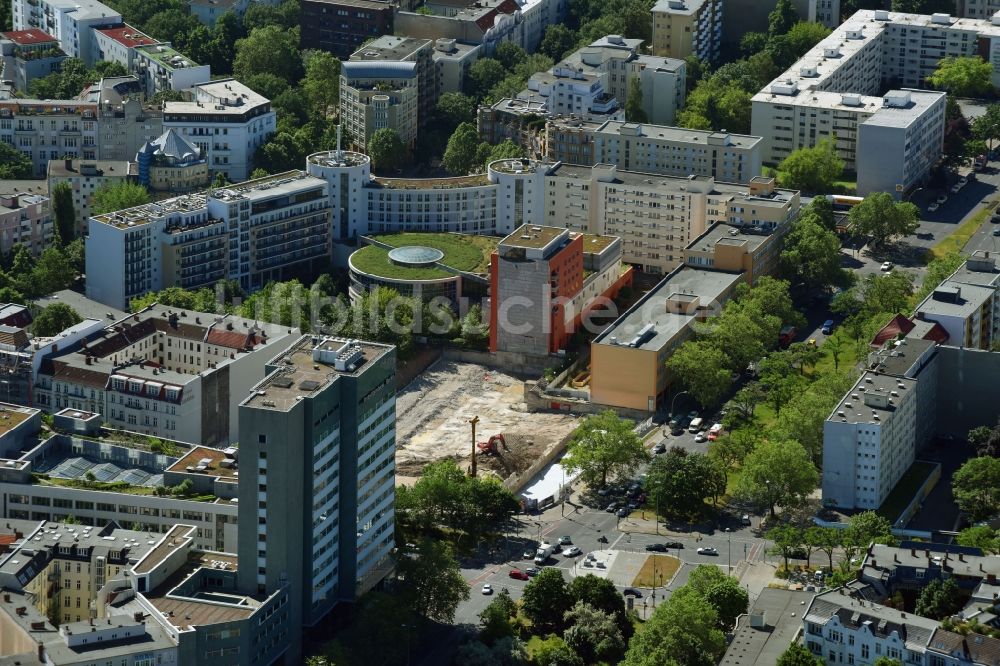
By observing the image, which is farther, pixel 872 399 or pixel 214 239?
pixel 214 239

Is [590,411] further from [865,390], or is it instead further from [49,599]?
[49,599]

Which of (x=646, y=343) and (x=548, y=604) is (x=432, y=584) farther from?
(x=646, y=343)

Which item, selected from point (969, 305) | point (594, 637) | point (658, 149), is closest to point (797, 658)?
point (594, 637)

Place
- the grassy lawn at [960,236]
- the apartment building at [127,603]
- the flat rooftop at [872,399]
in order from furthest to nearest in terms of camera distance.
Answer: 1. the grassy lawn at [960,236]
2. the flat rooftop at [872,399]
3. the apartment building at [127,603]

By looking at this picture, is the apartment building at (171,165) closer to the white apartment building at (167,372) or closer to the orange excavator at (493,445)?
the white apartment building at (167,372)

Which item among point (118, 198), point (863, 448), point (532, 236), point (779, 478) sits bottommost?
point (779, 478)

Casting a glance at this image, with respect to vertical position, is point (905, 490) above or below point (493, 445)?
above

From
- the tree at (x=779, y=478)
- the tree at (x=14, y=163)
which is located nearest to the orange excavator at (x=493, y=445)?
the tree at (x=779, y=478)
